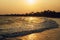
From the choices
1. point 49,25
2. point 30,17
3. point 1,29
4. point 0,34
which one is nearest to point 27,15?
point 30,17

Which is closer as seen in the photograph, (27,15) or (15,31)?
(15,31)

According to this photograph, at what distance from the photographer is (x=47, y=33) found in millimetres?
10422

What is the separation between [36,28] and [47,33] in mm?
1017

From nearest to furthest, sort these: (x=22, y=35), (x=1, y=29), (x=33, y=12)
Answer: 1. (x=22, y=35)
2. (x=1, y=29)
3. (x=33, y=12)

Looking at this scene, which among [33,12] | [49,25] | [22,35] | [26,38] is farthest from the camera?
[33,12]

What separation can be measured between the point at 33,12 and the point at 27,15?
507 millimetres

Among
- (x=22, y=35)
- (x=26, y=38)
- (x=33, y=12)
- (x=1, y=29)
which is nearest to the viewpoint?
(x=26, y=38)

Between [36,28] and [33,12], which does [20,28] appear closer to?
[36,28]

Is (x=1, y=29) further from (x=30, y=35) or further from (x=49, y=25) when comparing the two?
(x=49, y=25)

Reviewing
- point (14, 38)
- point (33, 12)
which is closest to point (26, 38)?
point (14, 38)

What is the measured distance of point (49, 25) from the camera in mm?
12250

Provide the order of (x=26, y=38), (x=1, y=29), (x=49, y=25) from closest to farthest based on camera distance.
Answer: (x=26, y=38) → (x=1, y=29) → (x=49, y=25)

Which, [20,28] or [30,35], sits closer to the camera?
[30,35]

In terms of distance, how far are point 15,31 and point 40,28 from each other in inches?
60.2
